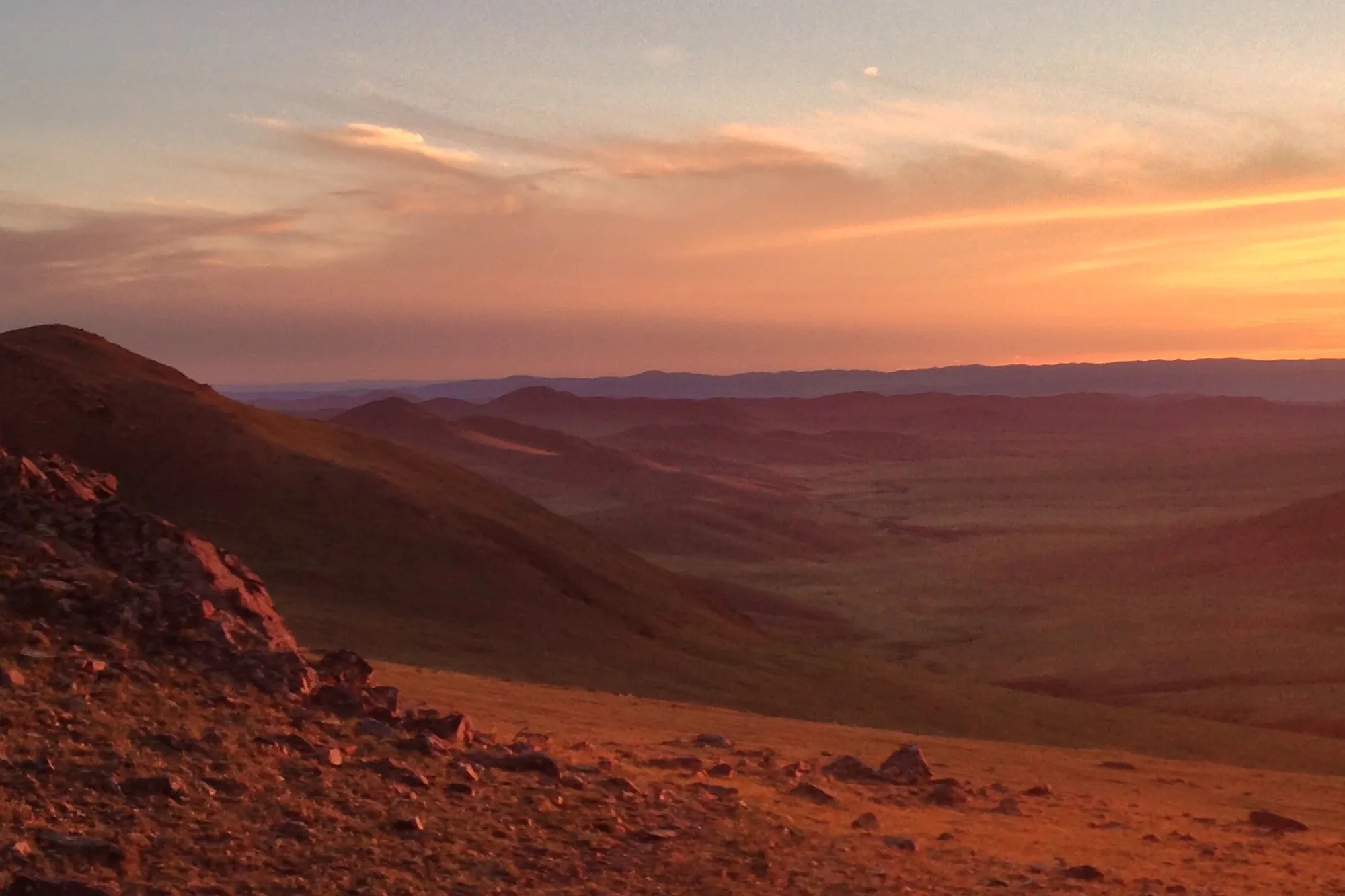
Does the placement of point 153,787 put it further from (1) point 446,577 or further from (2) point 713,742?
(1) point 446,577

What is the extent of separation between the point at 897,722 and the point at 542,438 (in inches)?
4298

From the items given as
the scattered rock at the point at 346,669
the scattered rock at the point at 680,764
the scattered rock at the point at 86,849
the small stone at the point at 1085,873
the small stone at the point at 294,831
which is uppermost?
the scattered rock at the point at 346,669

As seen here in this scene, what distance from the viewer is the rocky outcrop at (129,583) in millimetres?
11156

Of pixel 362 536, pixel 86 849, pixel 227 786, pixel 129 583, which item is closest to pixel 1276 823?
pixel 227 786

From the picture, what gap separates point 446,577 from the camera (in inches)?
1227

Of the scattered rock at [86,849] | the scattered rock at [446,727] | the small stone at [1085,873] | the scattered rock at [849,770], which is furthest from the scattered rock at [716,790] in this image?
the scattered rock at [86,849]

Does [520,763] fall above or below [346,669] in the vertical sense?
below

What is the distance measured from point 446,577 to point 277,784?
2194cm

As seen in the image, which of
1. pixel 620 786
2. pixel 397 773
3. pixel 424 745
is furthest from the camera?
pixel 620 786

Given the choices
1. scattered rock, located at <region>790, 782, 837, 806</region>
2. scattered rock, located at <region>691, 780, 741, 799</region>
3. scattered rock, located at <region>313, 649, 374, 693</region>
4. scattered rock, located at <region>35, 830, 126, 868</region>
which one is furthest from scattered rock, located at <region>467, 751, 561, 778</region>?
scattered rock, located at <region>35, 830, 126, 868</region>

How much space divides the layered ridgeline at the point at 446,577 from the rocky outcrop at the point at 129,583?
8.73m

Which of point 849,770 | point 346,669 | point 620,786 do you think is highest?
point 346,669

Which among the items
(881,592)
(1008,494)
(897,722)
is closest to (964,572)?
(881,592)

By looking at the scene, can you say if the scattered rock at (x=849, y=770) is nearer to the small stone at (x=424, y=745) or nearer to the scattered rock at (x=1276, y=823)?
the scattered rock at (x=1276, y=823)
